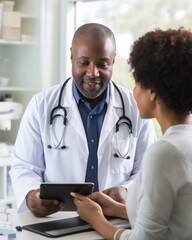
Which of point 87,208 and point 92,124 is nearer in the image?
point 87,208

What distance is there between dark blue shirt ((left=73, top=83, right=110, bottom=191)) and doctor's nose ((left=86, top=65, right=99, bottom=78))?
0.17 m

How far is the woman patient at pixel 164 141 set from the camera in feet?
4.35

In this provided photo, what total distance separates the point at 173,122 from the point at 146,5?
2.15 m

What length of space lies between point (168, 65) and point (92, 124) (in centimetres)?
95

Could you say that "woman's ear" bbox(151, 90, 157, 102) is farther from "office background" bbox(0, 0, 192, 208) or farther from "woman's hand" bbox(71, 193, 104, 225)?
"office background" bbox(0, 0, 192, 208)

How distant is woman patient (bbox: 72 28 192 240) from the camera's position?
1327 mm

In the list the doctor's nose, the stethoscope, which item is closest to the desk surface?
the stethoscope

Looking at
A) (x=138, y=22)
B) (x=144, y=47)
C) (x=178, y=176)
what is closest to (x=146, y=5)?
(x=138, y=22)

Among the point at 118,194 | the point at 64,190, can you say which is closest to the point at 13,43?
the point at 118,194

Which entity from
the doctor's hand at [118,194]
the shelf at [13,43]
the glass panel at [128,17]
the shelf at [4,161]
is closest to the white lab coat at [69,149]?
the doctor's hand at [118,194]

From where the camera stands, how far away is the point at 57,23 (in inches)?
148

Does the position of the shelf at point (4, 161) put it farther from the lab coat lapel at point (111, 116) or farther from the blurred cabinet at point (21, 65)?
the lab coat lapel at point (111, 116)

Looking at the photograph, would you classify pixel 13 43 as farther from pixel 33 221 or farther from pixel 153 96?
pixel 153 96

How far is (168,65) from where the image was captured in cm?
138
